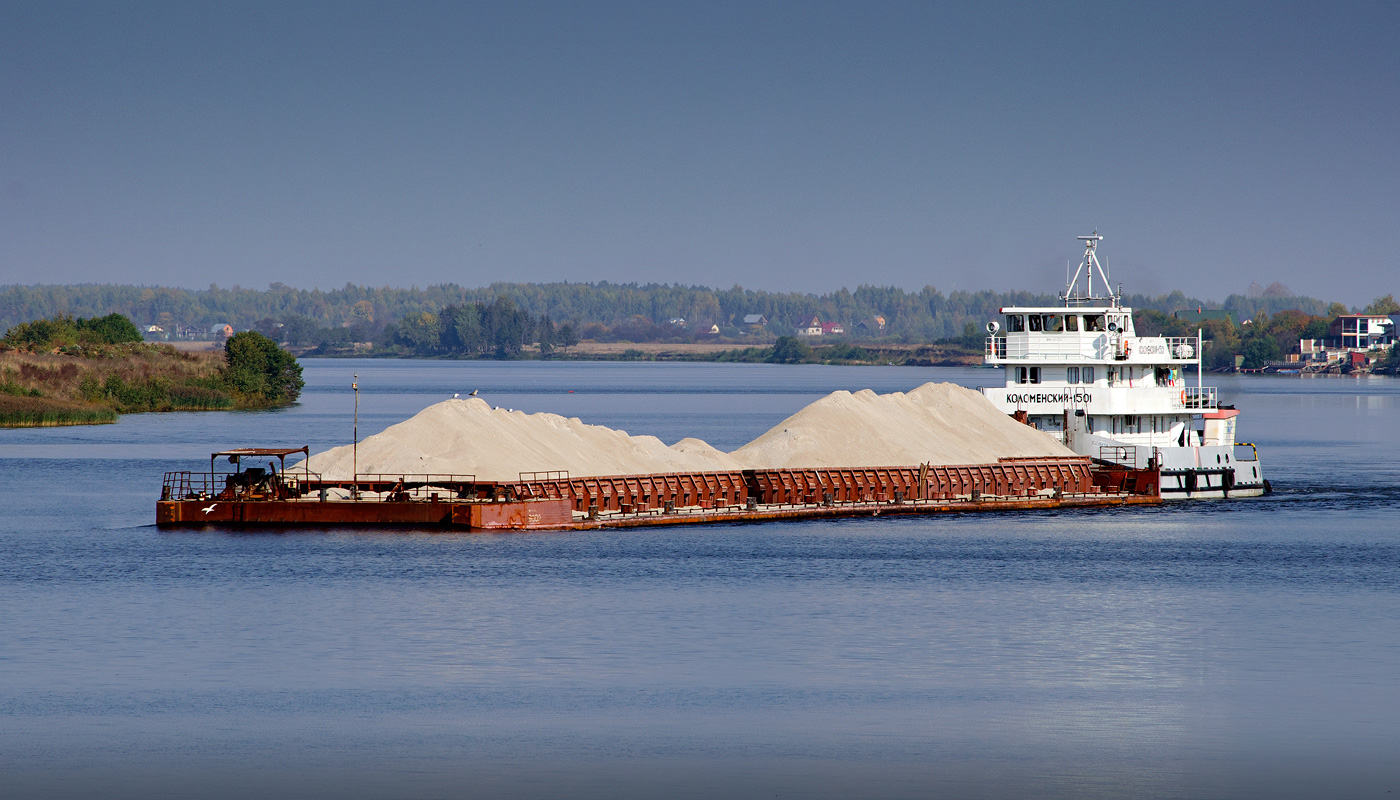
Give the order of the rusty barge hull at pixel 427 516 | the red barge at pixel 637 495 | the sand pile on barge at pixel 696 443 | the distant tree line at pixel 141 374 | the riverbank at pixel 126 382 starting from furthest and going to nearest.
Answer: the distant tree line at pixel 141 374, the riverbank at pixel 126 382, the sand pile on barge at pixel 696 443, the red barge at pixel 637 495, the rusty barge hull at pixel 427 516

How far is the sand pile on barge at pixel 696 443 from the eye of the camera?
4619cm

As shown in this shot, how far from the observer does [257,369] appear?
12012 centimetres

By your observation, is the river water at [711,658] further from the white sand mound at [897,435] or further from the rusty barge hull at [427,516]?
the white sand mound at [897,435]

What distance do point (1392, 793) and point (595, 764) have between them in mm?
9673

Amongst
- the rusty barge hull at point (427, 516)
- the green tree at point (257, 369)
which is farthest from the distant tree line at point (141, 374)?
the rusty barge hull at point (427, 516)

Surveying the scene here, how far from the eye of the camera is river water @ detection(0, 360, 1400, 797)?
21.0m

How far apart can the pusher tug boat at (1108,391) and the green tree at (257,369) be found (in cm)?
7405

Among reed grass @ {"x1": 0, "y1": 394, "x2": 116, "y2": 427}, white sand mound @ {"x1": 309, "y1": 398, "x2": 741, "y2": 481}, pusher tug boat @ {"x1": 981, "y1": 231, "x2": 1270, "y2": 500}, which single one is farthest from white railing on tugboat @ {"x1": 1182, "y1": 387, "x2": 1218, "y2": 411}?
reed grass @ {"x1": 0, "y1": 394, "x2": 116, "y2": 427}

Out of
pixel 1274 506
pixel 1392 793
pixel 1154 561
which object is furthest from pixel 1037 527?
pixel 1392 793

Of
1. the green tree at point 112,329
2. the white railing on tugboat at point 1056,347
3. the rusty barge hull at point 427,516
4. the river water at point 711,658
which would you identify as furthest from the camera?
the green tree at point 112,329

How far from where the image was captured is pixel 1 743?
72.1 ft

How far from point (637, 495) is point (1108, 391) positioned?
17.5 metres

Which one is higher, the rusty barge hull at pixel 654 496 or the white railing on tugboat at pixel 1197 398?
the white railing on tugboat at pixel 1197 398

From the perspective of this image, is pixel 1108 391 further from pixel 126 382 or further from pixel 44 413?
pixel 126 382
